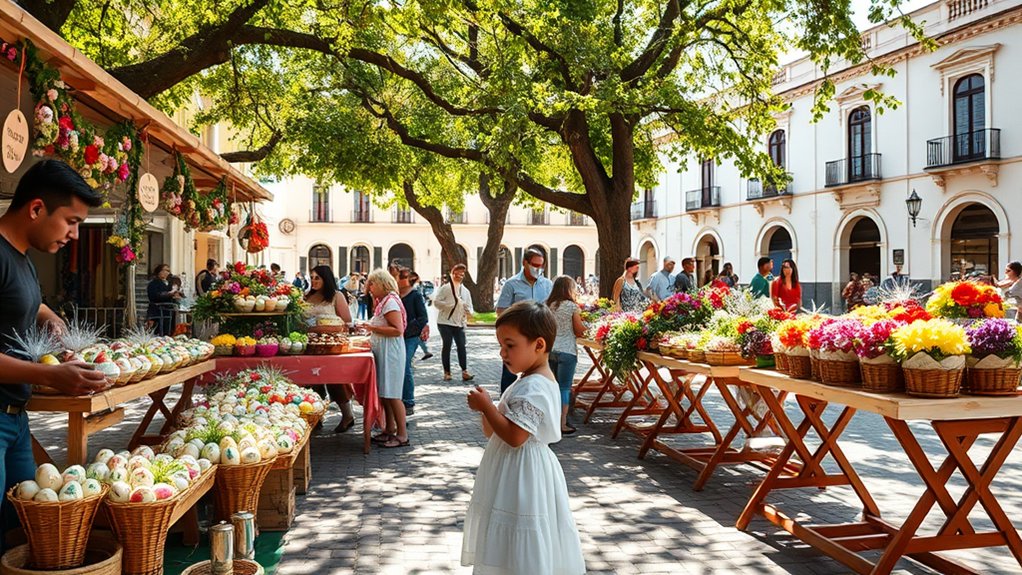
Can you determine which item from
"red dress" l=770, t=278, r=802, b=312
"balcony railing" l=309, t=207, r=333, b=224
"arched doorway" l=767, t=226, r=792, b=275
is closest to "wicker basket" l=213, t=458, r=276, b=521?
"red dress" l=770, t=278, r=802, b=312

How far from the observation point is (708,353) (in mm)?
5910

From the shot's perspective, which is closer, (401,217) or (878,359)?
(878,359)

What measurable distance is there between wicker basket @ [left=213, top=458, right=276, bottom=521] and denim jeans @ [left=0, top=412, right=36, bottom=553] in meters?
1.15

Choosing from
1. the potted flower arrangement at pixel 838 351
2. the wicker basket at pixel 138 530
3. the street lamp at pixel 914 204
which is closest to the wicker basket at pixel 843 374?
the potted flower arrangement at pixel 838 351

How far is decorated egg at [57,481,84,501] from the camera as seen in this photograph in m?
3.21

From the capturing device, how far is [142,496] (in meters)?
3.54

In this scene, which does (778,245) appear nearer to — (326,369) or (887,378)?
(326,369)

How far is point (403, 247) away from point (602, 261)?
43647 millimetres

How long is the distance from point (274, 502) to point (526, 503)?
2.58 m

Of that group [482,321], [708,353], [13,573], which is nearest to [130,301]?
[13,573]

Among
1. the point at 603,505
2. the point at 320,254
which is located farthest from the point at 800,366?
the point at 320,254

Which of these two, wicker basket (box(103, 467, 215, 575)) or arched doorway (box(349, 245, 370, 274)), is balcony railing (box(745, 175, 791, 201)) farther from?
wicker basket (box(103, 467, 215, 575))

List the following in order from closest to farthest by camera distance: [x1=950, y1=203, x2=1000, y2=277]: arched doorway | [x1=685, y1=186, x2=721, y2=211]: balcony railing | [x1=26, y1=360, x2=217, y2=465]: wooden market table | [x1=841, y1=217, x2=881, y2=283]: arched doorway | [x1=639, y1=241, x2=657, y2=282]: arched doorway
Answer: [x1=26, y1=360, x2=217, y2=465]: wooden market table
[x1=950, y1=203, x2=1000, y2=277]: arched doorway
[x1=841, y1=217, x2=881, y2=283]: arched doorway
[x1=685, y1=186, x2=721, y2=211]: balcony railing
[x1=639, y1=241, x2=657, y2=282]: arched doorway

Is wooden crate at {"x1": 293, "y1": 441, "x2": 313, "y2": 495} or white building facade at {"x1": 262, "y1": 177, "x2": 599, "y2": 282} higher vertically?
white building facade at {"x1": 262, "y1": 177, "x2": 599, "y2": 282}
